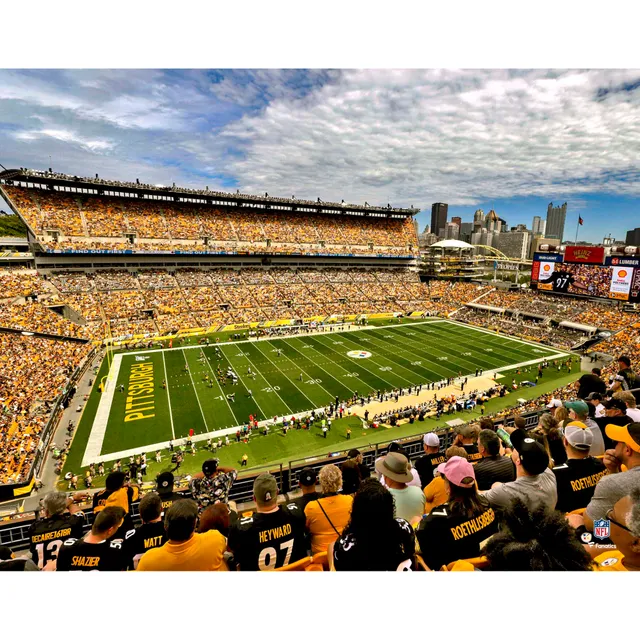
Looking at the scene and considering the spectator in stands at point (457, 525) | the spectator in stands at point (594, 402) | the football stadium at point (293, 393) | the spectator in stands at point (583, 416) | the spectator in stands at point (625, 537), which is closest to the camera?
the spectator in stands at point (625, 537)

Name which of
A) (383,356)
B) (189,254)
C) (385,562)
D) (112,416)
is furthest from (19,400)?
(189,254)

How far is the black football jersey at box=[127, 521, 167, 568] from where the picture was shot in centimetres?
352

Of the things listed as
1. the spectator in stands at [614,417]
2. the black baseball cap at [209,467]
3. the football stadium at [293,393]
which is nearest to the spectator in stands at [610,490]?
the football stadium at [293,393]

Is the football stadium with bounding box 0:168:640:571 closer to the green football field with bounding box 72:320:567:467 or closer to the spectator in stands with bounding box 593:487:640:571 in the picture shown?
the spectator in stands with bounding box 593:487:640:571

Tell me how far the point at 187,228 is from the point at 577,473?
50.0 metres

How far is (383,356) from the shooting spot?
30.4 metres

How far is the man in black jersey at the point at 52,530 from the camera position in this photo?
3.94m

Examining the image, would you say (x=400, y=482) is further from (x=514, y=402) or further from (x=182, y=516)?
(x=514, y=402)

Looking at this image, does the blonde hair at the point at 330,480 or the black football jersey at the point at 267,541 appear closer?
the black football jersey at the point at 267,541

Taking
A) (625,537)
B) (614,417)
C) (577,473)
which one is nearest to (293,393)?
(614,417)

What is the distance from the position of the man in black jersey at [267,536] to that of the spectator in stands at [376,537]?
776 mm

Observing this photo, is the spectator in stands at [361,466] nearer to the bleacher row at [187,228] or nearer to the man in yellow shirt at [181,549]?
the man in yellow shirt at [181,549]

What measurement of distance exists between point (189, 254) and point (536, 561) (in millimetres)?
46853

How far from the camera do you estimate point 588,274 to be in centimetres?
3903
